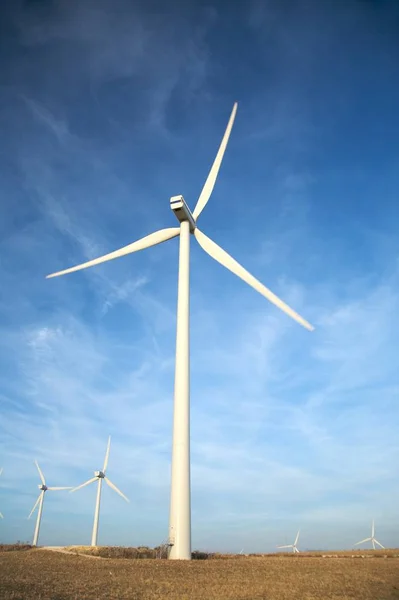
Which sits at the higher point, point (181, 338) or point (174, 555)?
point (181, 338)

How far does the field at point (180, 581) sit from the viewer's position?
56.6ft

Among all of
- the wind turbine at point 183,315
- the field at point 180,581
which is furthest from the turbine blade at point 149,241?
the field at point 180,581

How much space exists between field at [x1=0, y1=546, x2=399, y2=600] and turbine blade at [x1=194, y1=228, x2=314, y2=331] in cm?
1666

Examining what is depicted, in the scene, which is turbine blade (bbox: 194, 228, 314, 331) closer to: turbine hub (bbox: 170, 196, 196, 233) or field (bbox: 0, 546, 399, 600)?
turbine hub (bbox: 170, 196, 196, 233)

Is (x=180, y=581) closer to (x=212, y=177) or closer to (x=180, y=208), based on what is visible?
(x=180, y=208)

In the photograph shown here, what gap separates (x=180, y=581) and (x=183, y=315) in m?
21.8

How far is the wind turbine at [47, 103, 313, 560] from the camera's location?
31.6 m

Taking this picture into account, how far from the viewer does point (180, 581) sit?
21000 millimetres

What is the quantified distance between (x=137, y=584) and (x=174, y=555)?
12.3 metres

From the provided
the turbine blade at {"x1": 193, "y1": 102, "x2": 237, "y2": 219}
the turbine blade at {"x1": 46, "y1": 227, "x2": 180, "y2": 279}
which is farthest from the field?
the turbine blade at {"x1": 193, "y1": 102, "x2": 237, "y2": 219}

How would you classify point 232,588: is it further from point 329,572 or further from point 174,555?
point 174,555

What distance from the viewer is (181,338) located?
38.0 meters

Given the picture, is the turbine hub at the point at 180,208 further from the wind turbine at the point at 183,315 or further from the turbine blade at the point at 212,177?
the turbine blade at the point at 212,177

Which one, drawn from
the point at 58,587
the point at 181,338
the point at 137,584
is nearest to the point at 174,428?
the point at 181,338
